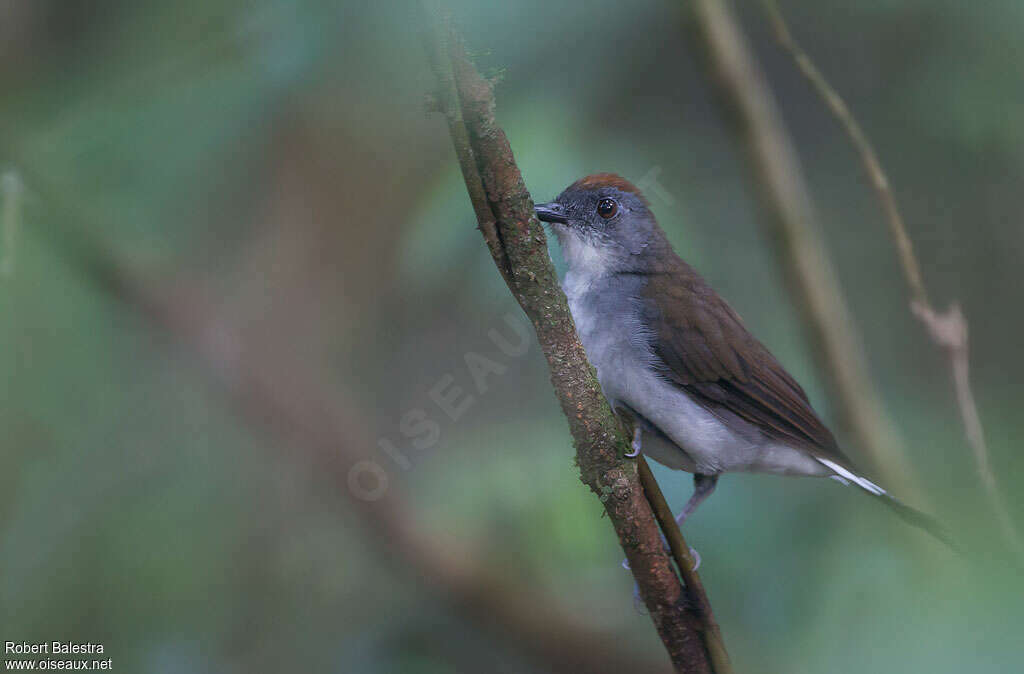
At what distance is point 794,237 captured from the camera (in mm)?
3469

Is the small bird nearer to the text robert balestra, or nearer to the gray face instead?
the gray face

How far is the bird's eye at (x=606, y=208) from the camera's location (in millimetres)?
3674

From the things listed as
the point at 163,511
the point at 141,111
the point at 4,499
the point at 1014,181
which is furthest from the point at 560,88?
the point at 4,499

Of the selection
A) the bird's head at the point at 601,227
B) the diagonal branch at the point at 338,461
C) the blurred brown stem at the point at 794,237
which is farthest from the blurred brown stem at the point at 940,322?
the diagonal branch at the point at 338,461

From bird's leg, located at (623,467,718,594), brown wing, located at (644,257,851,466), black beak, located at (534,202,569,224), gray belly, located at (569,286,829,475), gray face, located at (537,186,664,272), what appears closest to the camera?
bird's leg, located at (623,467,718,594)

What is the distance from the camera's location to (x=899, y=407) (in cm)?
393

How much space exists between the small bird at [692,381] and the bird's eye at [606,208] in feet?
0.63

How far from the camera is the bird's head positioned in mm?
3629

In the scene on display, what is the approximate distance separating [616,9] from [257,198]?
6.21 ft

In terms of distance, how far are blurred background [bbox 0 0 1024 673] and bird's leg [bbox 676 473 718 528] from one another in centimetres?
8

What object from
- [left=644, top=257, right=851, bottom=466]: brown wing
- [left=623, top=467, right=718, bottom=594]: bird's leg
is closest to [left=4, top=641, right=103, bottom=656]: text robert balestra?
[left=623, top=467, right=718, bottom=594]: bird's leg

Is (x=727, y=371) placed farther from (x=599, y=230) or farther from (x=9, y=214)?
(x=9, y=214)

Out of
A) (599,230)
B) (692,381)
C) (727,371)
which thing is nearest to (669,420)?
(692,381)

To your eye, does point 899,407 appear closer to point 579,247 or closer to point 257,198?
point 579,247
